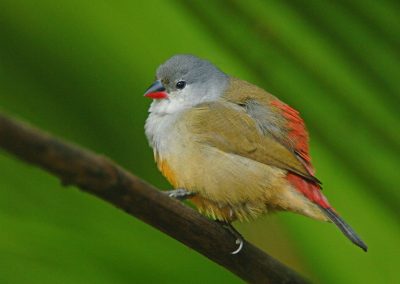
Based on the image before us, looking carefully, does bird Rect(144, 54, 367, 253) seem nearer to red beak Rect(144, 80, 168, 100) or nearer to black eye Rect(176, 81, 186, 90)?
red beak Rect(144, 80, 168, 100)

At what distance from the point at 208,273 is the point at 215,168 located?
22.1 inches

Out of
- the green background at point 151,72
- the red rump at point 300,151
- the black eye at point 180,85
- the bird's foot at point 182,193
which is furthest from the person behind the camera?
the black eye at point 180,85

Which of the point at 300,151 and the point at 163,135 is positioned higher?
the point at 300,151

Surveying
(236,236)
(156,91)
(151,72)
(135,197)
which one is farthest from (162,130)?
(135,197)

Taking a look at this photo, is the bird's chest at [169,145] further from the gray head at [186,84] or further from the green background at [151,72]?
the green background at [151,72]

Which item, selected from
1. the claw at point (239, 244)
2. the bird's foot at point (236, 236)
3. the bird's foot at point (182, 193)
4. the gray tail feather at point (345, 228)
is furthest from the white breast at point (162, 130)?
the gray tail feather at point (345, 228)

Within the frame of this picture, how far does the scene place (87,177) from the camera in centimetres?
171

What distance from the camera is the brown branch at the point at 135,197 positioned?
1.54 meters

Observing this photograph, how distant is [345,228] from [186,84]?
1.39m

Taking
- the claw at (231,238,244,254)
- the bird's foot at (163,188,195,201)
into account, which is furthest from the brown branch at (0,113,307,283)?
the bird's foot at (163,188,195,201)

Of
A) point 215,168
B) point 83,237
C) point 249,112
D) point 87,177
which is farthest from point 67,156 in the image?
point 249,112

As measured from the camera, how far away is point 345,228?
257cm

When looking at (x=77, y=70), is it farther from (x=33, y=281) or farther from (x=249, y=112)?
(x=249, y=112)

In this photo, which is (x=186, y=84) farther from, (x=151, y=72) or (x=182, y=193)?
(x=151, y=72)
